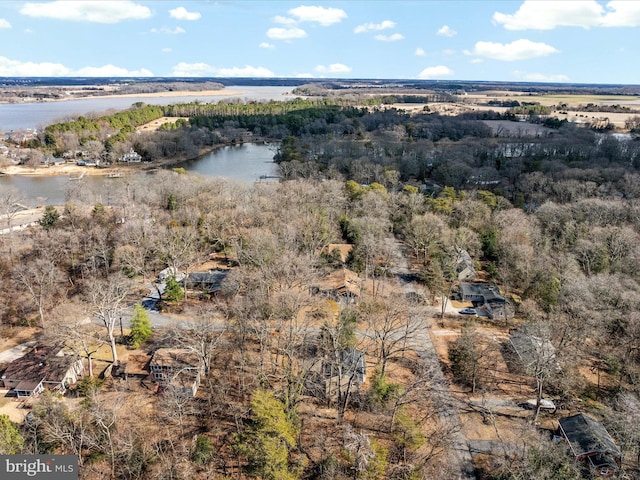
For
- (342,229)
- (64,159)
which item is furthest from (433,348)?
(64,159)

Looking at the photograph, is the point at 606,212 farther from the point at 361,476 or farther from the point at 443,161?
the point at 361,476

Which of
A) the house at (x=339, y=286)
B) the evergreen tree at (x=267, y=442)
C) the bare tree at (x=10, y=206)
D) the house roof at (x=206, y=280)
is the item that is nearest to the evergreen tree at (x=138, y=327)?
the house roof at (x=206, y=280)

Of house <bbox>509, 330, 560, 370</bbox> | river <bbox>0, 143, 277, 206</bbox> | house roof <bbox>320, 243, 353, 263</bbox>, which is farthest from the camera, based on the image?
river <bbox>0, 143, 277, 206</bbox>

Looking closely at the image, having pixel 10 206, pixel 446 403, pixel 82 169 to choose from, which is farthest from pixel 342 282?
pixel 82 169

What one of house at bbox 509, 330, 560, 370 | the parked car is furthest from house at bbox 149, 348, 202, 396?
house at bbox 509, 330, 560, 370

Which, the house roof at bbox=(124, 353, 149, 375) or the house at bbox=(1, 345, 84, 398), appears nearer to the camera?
the house at bbox=(1, 345, 84, 398)

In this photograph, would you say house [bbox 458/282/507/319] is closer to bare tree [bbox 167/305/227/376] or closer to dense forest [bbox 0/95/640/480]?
dense forest [bbox 0/95/640/480]
